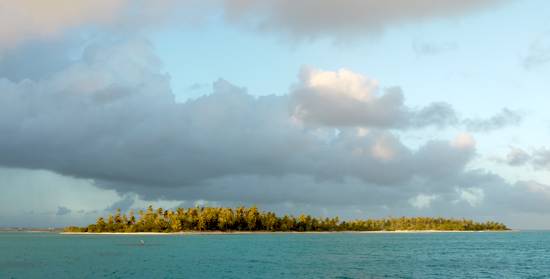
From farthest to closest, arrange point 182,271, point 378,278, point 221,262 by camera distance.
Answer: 1. point 221,262
2. point 182,271
3. point 378,278

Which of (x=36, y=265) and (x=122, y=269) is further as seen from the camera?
(x=36, y=265)

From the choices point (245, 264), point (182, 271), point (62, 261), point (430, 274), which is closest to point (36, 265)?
point (62, 261)

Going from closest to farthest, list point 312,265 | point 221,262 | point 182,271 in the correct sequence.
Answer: point 182,271
point 312,265
point 221,262

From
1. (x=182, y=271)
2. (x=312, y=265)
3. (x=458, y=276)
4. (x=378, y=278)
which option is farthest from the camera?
(x=312, y=265)

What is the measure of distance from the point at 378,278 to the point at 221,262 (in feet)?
143

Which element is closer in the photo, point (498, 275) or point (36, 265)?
point (498, 275)

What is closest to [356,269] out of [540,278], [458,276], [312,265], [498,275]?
[312,265]

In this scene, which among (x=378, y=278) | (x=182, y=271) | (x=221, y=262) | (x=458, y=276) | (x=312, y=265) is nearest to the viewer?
(x=378, y=278)

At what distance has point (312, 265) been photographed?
356 feet

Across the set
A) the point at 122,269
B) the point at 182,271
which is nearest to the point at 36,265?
the point at 122,269

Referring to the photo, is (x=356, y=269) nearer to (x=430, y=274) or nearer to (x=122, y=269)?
(x=430, y=274)

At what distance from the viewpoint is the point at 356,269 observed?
100m

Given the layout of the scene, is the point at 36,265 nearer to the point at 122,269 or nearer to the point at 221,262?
the point at 122,269

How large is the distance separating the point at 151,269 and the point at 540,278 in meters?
73.4
